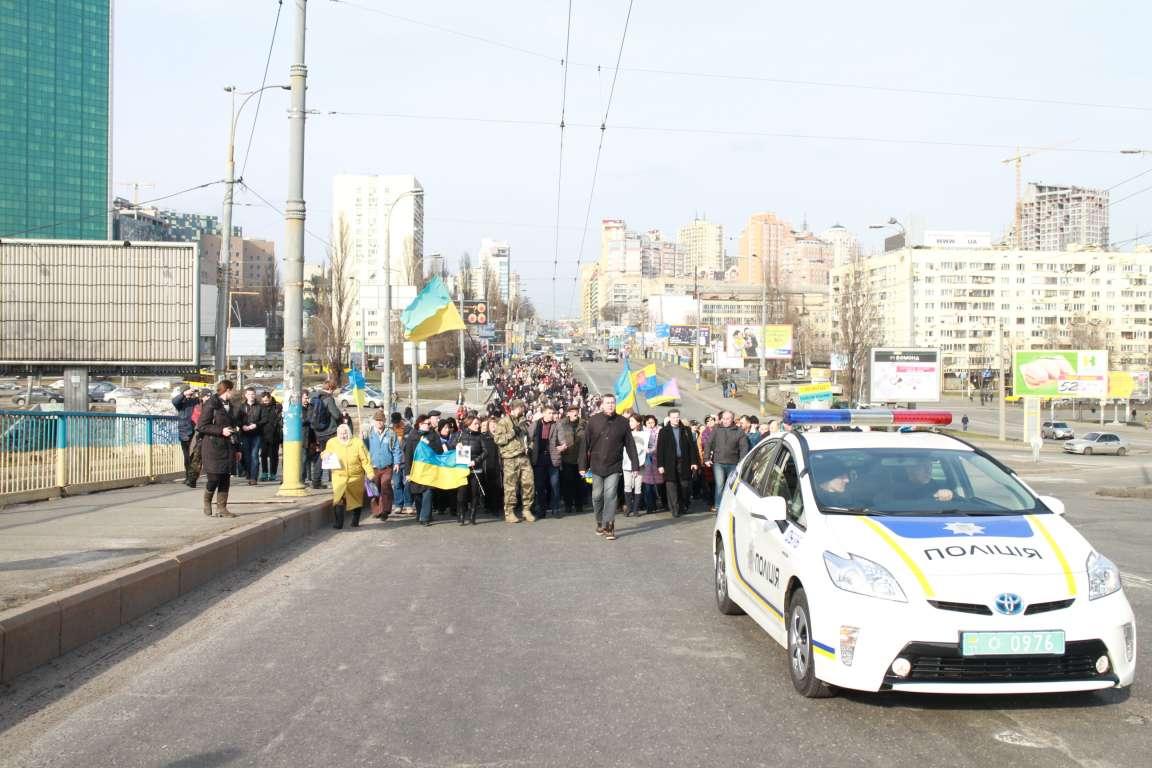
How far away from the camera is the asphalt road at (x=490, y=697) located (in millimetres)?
4938

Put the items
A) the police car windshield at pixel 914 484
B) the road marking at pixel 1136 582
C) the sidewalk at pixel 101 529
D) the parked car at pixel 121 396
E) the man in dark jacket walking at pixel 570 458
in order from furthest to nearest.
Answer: the parked car at pixel 121 396 → the man in dark jacket walking at pixel 570 458 → the road marking at pixel 1136 582 → the sidewalk at pixel 101 529 → the police car windshield at pixel 914 484

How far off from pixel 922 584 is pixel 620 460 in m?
8.18

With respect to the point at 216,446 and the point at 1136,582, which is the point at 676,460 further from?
the point at 1136,582

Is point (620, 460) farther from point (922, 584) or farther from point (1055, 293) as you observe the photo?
point (1055, 293)

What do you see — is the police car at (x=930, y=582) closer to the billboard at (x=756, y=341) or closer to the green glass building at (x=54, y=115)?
the billboard at (x=756, y=341)

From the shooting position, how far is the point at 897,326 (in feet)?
419

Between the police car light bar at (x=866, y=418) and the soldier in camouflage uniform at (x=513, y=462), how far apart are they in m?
6.25

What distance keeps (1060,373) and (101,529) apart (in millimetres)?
61654

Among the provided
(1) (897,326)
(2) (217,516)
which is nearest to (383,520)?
(2) (217,516)

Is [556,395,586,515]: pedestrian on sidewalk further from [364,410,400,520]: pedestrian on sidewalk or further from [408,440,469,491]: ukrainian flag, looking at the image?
[364,410,400,520]: pedestrian on sidewalk

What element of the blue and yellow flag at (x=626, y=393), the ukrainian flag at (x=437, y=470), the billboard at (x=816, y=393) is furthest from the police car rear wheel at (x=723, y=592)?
the billboard at (x=816, y=393)

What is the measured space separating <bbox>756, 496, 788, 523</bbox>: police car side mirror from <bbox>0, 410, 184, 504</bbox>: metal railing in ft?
35.9

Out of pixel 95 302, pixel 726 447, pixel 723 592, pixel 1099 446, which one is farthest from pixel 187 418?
pixel 1099 446

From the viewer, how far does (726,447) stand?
16.8 m
